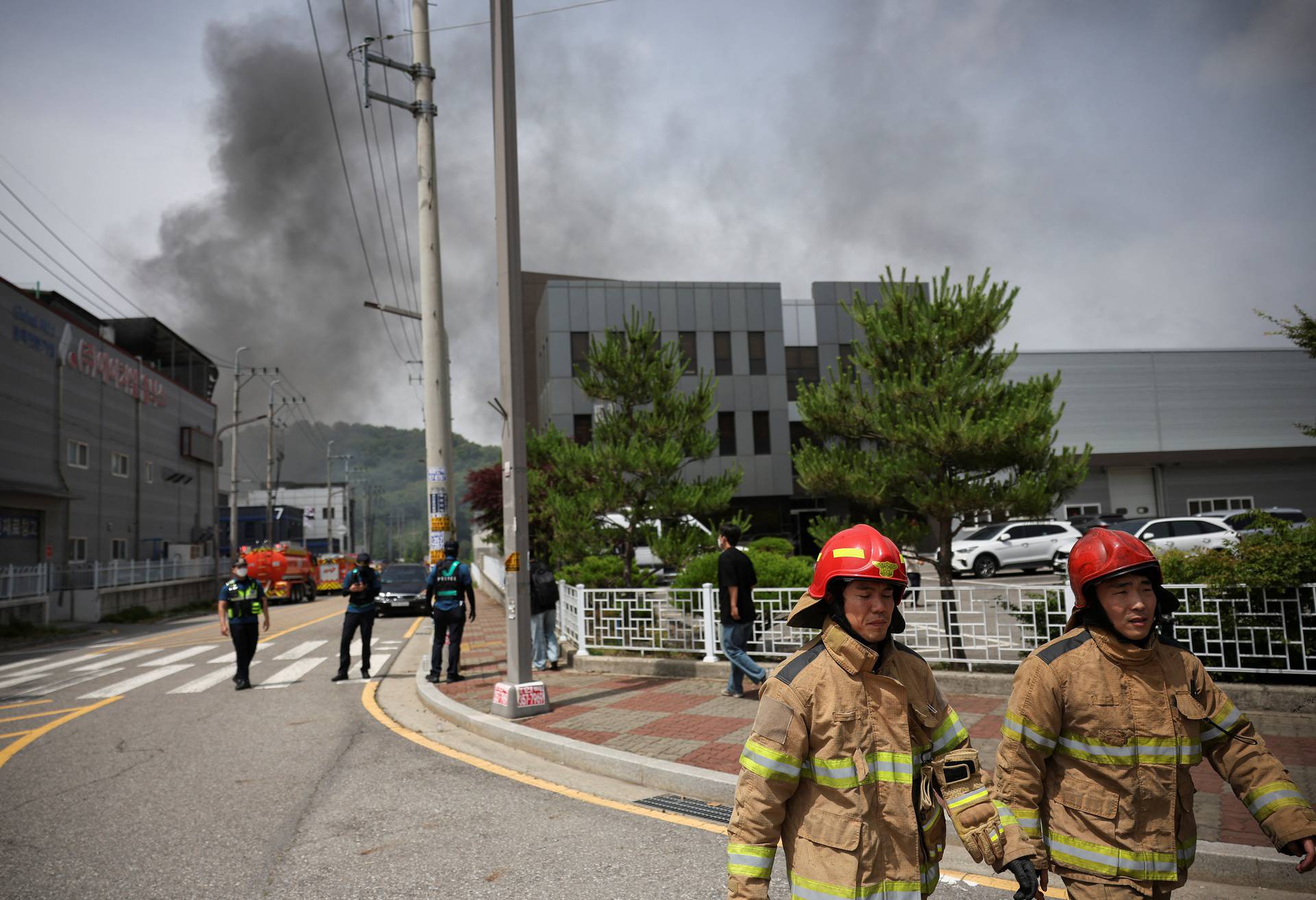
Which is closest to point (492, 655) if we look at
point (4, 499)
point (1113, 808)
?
point (1113, 808)

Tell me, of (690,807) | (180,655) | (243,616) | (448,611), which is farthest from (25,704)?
(690,807)

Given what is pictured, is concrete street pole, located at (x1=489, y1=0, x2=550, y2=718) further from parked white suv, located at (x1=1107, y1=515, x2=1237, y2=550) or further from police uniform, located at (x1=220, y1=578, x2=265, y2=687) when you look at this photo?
parked white suv, located at (x1=1107, y1=515, x2=1237, y2=550)

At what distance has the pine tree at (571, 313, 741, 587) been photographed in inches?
577

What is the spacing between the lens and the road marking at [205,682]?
11.8m

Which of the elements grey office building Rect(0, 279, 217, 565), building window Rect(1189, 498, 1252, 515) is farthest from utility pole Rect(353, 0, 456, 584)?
building window Rect(1189, 498, 1252, 515)

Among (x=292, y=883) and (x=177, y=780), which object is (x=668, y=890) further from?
(x=177, y=780)

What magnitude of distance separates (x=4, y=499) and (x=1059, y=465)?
102 ft

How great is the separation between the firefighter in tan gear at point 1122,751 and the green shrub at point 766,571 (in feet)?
26.7

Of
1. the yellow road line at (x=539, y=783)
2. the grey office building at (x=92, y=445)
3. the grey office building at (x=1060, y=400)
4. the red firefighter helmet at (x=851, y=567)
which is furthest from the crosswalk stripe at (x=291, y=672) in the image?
the grey office building at (x=1060, y=400)

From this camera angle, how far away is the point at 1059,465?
33.3 feet

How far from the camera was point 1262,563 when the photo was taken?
782 cm

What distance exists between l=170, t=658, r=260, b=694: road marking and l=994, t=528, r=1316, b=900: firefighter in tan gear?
1175 centimetres

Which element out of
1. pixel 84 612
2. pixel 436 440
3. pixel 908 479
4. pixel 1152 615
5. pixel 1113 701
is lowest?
pixel 84 612

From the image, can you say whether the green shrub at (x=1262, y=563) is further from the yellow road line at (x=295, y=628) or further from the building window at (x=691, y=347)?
the building window at (x=691, y=347)
